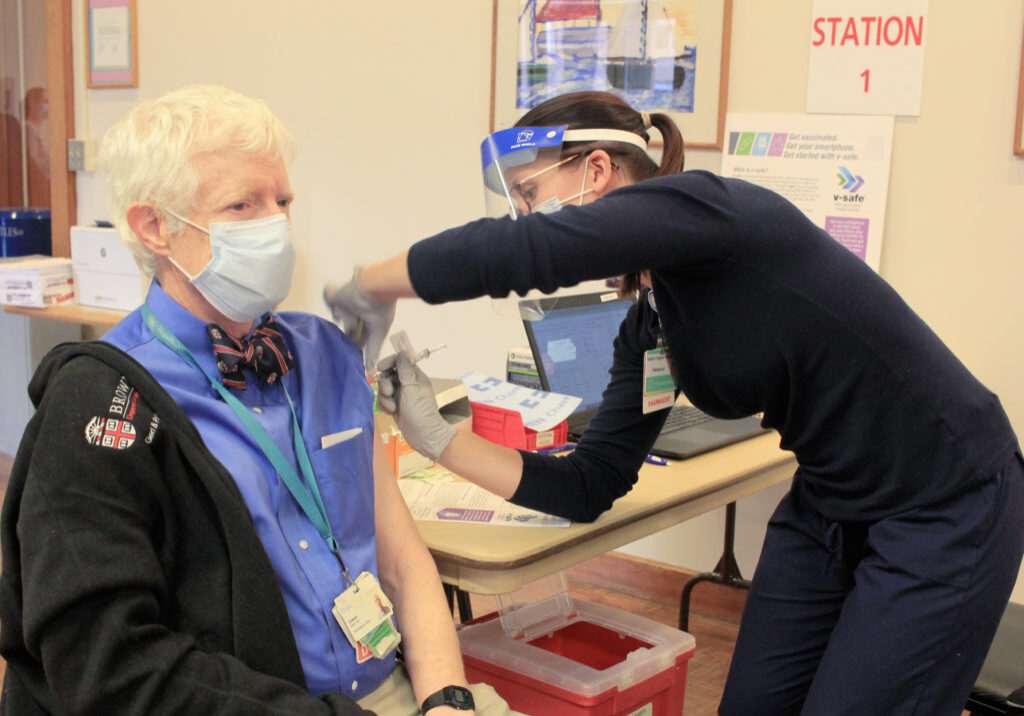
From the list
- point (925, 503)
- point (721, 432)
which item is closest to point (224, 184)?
point (925, 503)

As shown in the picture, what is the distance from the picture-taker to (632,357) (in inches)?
70.9

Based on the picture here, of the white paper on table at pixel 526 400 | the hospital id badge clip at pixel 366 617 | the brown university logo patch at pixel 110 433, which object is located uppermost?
the brown university logo patch at pixel 110 433

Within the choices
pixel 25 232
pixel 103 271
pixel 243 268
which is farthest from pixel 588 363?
pixel 25 232

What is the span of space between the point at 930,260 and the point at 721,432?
90cm

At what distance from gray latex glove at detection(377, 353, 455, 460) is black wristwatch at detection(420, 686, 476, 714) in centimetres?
41

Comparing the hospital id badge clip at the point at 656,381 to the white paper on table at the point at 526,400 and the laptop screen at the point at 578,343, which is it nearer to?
the white paper on table at the point at 526,400

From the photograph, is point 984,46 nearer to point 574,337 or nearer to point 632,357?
point 574,337

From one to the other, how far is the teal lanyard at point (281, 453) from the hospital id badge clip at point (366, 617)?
0.03 metres

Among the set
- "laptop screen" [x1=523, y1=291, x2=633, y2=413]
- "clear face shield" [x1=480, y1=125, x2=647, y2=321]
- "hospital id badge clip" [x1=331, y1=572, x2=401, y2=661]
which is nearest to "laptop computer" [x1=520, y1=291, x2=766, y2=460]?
"laptop screen" [x1=523, y1=291, x2=633, y2=413]

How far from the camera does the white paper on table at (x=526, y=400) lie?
6.84 feet

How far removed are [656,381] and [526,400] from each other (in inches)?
17.8

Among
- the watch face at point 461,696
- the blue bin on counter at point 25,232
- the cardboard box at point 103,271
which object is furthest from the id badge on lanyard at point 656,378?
the blue bin on counter at point 25,232

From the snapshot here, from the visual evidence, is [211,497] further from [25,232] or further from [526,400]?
[25,232]

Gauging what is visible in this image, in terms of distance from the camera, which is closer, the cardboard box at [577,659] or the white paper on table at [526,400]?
the cardboard box at [577,659]
